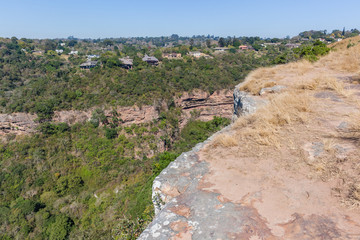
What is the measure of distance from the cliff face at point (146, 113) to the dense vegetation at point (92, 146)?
0.75 meters

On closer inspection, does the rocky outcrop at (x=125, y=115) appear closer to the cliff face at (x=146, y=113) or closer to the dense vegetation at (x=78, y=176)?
the cliff face at (x=146, y=113)

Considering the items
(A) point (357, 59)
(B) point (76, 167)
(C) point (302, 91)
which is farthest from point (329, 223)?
(B) point (76, 167)

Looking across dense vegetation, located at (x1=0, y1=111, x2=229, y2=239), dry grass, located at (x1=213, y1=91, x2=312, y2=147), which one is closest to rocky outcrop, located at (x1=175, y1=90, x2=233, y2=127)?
dense vegetation, located at (x1=0, y1=111, x2=229, y2=239)

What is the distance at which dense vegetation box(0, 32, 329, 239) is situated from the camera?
1502 cm

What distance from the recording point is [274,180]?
3.50 meters

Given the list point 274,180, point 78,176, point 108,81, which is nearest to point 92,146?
point 78,176

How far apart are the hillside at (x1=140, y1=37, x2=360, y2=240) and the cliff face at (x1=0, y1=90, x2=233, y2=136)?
20.7 metres

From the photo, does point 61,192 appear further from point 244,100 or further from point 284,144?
point 284,144

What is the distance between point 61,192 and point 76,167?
298cm

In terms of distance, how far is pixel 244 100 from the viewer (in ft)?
25.5

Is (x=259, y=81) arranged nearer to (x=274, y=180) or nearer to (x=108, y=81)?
(x=274, y=180)

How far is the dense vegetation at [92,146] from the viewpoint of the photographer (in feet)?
49.3

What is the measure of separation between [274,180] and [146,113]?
75.1 feet

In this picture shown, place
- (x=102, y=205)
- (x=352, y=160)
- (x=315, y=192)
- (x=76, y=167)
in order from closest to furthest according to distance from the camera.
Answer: (x=315, y=192) → (x=352, y=160) → (x=102, y=205) → (x=76, y=167)
